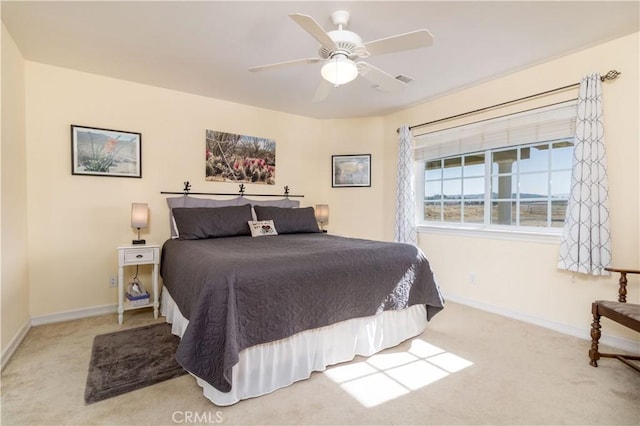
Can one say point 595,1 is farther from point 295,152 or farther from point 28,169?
point 28,169

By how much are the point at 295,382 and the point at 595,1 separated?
3174mm

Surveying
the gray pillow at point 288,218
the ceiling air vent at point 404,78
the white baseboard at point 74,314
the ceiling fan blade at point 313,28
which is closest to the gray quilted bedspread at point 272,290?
the gray pillow at point 288,218

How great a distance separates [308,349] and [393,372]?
0.60 m

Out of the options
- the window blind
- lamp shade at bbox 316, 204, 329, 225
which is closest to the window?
the window blind

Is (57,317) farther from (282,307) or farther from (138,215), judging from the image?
(282,307)

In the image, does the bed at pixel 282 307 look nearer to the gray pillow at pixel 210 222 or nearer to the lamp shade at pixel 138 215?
the gray pillow at pixel 210 222

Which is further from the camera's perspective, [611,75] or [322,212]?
[322,212]

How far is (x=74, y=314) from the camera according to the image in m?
3.10

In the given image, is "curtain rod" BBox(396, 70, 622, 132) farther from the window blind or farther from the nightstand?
the nightstand

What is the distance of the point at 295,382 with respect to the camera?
196 cm

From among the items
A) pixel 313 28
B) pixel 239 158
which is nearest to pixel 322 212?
pixel 239 158

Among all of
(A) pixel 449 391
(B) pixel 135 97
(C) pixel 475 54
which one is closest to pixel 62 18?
(B) pixel 135 97

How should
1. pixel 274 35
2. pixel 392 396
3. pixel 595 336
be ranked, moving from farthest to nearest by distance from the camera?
pixel 274 35, pixel 595 336, pixel 392 396

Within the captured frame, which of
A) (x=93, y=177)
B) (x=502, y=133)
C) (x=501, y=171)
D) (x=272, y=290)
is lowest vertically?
(x=272, y=290)
